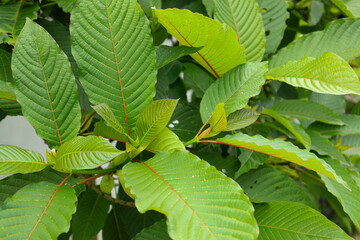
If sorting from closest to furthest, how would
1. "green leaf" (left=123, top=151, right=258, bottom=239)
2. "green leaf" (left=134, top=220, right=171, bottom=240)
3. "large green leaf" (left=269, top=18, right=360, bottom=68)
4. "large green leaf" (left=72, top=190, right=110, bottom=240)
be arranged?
"green leaf" (left=123, top=151, right=258, bottom=239) < "green leaf" (left=134, top=220, right=171, bottom=240) < "large green leaf" (left=269, top=18, right=360, bottom=68) < "large green leaf" (left=72, top=190, right=110, bottom=240)

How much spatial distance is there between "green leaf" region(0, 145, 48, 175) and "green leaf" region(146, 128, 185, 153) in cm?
17

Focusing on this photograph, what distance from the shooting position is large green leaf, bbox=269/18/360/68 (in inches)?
29.5

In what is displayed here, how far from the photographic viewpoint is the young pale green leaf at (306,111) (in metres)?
0.86

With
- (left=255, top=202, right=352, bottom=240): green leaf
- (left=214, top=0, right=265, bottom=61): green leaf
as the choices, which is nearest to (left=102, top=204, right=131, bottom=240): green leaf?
(left=255, top=202, right=352, bottom=240): green leaf

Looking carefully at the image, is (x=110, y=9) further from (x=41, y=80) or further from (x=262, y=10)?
(x=262, y=10)

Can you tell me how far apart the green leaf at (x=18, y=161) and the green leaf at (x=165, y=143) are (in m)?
0.17

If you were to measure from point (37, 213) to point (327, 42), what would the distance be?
65cm

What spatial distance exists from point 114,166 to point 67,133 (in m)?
0.10

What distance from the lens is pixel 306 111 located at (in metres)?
0.87

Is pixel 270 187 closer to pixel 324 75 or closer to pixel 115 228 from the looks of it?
pixel 324 75

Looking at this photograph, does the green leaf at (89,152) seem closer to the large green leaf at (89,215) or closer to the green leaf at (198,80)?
the large green leaf at (89,215)

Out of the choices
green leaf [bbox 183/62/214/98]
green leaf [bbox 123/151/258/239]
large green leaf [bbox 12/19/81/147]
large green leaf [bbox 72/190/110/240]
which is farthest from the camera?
green leaf [bbox 183/62/214/98]

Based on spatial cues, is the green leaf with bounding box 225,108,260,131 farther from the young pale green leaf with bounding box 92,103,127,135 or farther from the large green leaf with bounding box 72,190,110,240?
the large green leaf with bounding box 72,190,110,240

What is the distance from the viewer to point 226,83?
0.66 metres
